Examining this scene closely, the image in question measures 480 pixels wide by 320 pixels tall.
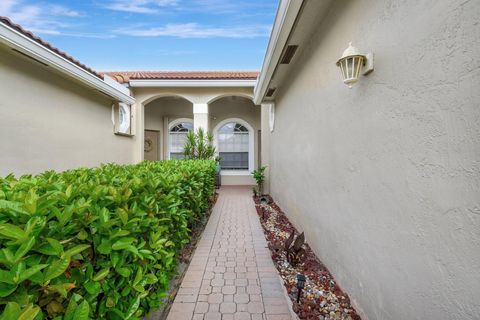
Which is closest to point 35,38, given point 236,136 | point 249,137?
point 236,136

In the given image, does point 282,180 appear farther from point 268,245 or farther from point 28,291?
point 28,291

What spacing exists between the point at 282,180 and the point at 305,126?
2.58 m

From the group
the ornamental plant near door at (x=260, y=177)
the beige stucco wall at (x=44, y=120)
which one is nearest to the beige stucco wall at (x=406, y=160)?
the beige stucco wall at (x=44, y=120)

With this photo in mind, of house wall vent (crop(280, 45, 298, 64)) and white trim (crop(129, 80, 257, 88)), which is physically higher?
white trim (crop(129, 80, 257, 88))

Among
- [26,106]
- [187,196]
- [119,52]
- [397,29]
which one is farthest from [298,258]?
[119,52]

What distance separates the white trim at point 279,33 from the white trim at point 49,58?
4.27 meters

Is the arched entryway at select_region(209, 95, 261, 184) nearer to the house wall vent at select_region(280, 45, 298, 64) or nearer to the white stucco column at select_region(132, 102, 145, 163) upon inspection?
the white stucco column at select_region(132, 102, 145, 163)

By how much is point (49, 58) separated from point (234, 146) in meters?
8.46

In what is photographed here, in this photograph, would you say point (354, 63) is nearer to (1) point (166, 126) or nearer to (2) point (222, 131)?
(2) point (222, 131)

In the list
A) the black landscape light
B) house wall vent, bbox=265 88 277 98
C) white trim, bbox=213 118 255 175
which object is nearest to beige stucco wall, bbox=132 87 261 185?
white trim, bbox=213 118 255 175

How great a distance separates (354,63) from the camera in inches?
86.9

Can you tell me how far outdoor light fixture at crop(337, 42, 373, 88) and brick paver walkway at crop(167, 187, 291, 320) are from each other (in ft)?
8.13

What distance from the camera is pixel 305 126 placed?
4301 millimetres

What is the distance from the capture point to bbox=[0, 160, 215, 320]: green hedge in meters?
0.99
